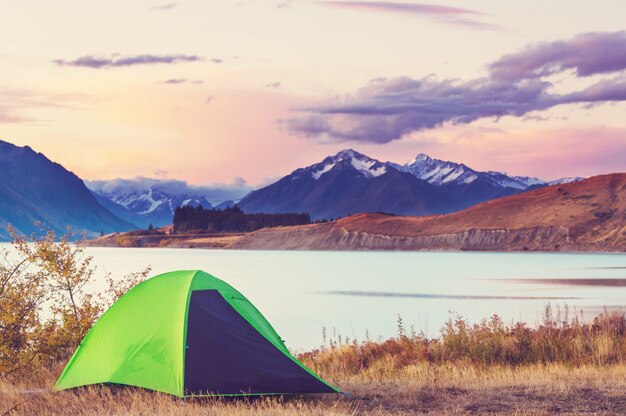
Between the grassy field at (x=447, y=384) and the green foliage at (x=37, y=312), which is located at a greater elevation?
the green foliage at (x=37, y=312)

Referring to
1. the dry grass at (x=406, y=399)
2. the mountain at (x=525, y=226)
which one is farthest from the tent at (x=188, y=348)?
the mountain at (x=525, y=226)

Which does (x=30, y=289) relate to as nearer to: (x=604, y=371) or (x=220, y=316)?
(x=220, y=316)

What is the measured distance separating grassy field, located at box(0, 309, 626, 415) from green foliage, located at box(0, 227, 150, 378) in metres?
0.62

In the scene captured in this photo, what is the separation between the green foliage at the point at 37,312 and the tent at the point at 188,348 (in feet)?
7.69

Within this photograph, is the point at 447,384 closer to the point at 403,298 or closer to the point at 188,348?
the point at 188,348

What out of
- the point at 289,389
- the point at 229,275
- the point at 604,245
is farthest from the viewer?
the point at 604,245

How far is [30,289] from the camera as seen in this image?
18859 millimetres

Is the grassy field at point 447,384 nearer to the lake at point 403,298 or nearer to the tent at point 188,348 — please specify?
the tent at point 188,348

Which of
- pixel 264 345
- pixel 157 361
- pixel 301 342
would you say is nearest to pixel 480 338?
pixel 264 345

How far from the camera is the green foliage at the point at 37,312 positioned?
1833cm

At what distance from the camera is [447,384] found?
17125mm

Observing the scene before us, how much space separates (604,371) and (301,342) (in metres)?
18.5

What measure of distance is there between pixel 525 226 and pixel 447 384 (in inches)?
6492

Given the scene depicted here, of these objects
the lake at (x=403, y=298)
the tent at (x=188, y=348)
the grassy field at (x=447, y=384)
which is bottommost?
the lake at (x=403, y=298)
